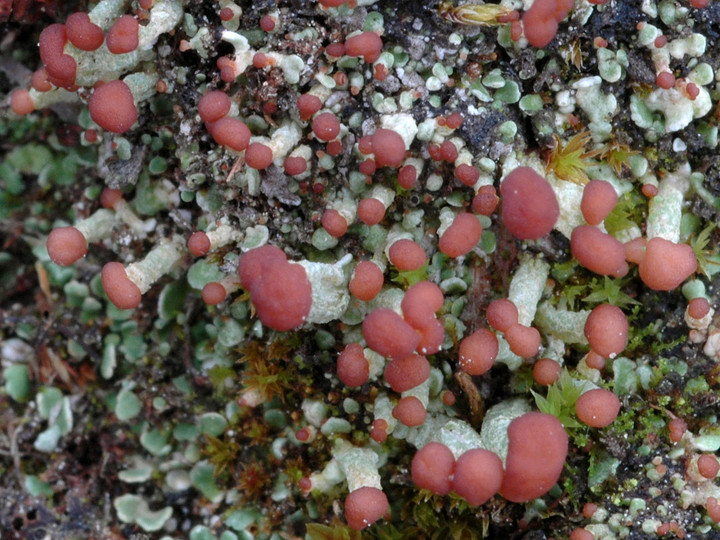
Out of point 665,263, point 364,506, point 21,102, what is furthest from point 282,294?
point 21,102

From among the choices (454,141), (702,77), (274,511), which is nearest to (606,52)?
(702,77)

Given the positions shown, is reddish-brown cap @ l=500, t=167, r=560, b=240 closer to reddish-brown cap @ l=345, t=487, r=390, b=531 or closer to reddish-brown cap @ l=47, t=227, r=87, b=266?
reddish-brown cap @ l=345, t=487, r=390, b=531

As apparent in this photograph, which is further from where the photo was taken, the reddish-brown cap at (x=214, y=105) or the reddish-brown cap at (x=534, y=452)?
the reddish-brown cap at (x=214, y=105)

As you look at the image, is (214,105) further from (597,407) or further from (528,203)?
(597,407)

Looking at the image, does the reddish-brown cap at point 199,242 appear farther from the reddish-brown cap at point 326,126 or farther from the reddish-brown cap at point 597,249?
the reddish-brown cap at point 597,249

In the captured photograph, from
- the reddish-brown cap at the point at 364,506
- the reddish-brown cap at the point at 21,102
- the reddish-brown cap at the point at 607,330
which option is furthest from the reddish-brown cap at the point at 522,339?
the reddish-brown cap at the point at 21,102

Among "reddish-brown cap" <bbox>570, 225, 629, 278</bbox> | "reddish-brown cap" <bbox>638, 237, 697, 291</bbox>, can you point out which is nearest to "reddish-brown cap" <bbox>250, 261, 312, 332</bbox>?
"reddish-brown cap" <bbox>570, 225, 629, 278</bbox>

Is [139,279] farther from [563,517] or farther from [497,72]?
[563,517]
